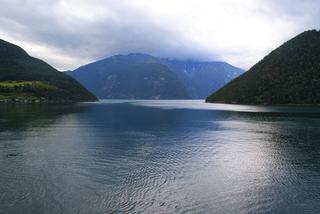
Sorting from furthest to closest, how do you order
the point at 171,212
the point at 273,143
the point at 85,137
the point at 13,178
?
the point at 85,137, the point at 273,143, the point at 13,178, the point at 171,212

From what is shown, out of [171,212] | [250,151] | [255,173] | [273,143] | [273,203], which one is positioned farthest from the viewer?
[273,143]

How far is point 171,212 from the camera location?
33.8 meters

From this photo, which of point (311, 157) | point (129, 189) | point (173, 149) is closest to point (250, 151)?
point (311, 157)

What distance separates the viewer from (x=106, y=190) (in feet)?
134

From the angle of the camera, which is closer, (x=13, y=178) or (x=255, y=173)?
(x=13, y=178)

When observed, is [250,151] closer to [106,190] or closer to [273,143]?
[273,143]

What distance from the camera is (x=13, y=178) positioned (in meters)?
45.8

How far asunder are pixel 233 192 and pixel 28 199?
2458cm

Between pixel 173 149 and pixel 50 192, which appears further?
pixel 173 149

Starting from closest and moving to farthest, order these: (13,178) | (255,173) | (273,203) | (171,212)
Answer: (171,212) → (273,203) → (13,178) → (255,173)

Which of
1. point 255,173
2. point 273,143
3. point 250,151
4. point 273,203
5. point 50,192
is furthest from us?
point 273,143

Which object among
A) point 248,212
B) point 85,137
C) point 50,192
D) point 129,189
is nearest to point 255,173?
point 248,212

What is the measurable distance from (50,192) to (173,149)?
1419 inches

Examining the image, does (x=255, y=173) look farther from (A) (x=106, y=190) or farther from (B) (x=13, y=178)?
(B) (x=13, y=178)
